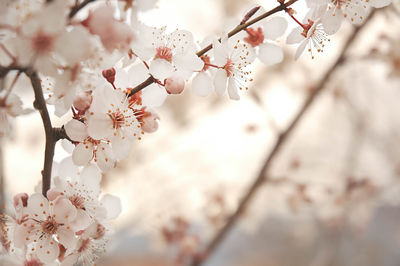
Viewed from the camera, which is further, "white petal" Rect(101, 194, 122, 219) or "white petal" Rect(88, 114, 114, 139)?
"white petal" Rect(101, 194, 122, 219)

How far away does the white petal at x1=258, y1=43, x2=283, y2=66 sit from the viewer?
16.7 inches

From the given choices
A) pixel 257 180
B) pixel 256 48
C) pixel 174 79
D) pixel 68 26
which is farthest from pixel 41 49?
pixel 257 180

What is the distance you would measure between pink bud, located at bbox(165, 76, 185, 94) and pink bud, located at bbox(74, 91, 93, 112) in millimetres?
67

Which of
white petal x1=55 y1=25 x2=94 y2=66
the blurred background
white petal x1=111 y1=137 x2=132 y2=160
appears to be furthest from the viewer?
→ the blurred background

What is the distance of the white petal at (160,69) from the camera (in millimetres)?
352

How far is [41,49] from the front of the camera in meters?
0.25

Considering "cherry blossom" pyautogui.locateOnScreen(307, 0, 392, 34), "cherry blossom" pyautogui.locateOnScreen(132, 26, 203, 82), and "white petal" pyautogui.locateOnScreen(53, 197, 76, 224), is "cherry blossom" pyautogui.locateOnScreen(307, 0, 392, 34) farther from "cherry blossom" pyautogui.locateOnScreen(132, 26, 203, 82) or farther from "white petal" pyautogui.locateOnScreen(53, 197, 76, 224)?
"white petal" pyautogui.locateOnScreen(53, 197, 76, 224)

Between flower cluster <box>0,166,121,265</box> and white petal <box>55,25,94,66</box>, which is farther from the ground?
white petal <box>55,25,94,66</box>

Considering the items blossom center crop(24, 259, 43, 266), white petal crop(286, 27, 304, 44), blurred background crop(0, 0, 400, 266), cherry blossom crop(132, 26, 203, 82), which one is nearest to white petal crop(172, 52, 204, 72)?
cherry blossom crop(132, 26, 203, 82)

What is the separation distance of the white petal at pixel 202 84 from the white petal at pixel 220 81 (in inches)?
1.0

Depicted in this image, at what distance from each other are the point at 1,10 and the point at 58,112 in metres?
0.10

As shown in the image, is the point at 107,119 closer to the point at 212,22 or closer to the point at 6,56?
the point at 6,56

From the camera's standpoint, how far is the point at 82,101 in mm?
318

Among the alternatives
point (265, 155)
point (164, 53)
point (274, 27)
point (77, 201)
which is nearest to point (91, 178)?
point (77, 201)
